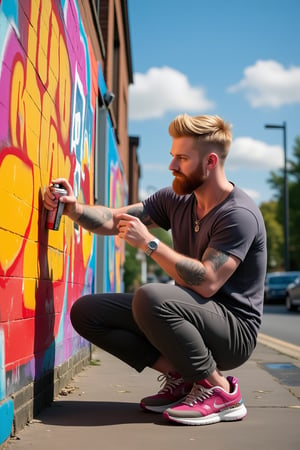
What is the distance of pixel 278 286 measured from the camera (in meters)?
27.0

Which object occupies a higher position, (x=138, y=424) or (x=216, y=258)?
(x=216, y=258)

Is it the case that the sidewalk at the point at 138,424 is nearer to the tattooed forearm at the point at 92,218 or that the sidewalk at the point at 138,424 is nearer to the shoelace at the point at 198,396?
the shoelace at the point at 198,396

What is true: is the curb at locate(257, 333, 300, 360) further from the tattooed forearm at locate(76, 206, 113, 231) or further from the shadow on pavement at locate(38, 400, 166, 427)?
the tattooed forearm at locate(76, 206, 113, 231)

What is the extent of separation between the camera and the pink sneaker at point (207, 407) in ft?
11.1

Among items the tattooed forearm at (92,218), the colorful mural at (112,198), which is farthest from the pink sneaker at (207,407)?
the colorful mural at (112,198)

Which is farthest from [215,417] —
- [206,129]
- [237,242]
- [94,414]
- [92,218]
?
[206,129]

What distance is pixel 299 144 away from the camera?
53000 millimetres

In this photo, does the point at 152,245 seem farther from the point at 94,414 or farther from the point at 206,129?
the point at 94,414

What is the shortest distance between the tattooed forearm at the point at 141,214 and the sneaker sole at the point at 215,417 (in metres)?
1.27

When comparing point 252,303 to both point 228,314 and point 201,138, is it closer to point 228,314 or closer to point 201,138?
point 228,314

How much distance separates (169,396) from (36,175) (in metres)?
1.53

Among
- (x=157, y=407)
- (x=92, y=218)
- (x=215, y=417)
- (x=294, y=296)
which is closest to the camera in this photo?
(x=215, y=417)

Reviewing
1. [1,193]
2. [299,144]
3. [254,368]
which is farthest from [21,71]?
[299,144]

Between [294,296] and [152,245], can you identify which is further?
[294,296]
